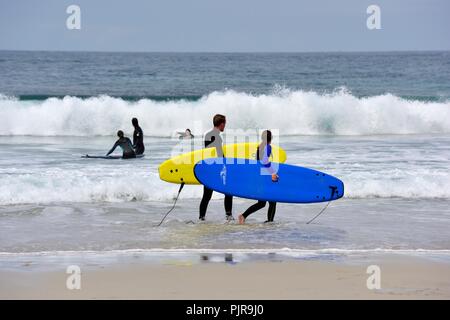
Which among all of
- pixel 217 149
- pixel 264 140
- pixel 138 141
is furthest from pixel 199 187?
pixel 138 141

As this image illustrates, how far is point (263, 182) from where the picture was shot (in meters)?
9.18

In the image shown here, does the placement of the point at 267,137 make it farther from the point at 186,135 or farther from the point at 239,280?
Result: the point at 186,135

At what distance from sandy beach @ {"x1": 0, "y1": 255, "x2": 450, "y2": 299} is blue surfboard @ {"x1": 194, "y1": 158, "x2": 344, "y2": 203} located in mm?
2078

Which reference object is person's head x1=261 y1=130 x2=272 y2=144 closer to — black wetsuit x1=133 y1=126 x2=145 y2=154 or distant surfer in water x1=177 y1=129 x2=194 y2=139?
black wetsuit x1=133 y1=126 x2=145 y2=154

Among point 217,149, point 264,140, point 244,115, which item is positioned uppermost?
point 264,140

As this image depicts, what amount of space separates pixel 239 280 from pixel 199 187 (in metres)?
5.23

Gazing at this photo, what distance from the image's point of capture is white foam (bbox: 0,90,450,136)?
2245 centimetres

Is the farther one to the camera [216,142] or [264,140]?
[216,142]

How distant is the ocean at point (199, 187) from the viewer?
8.32 meters

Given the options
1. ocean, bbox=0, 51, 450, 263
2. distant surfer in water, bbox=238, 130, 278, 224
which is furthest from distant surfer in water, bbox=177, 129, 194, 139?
distant surfer in water, bbox=238, 130, 278, 224

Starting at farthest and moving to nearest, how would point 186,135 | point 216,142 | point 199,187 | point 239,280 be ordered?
point 186,135 < point 199,187 < point 216,142 < point 239,280

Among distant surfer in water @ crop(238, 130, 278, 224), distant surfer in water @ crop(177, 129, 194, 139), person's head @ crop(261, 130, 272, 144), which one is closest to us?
person's head @ crop(261, 130, 272, 144)

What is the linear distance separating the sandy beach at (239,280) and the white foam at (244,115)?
592 inches
